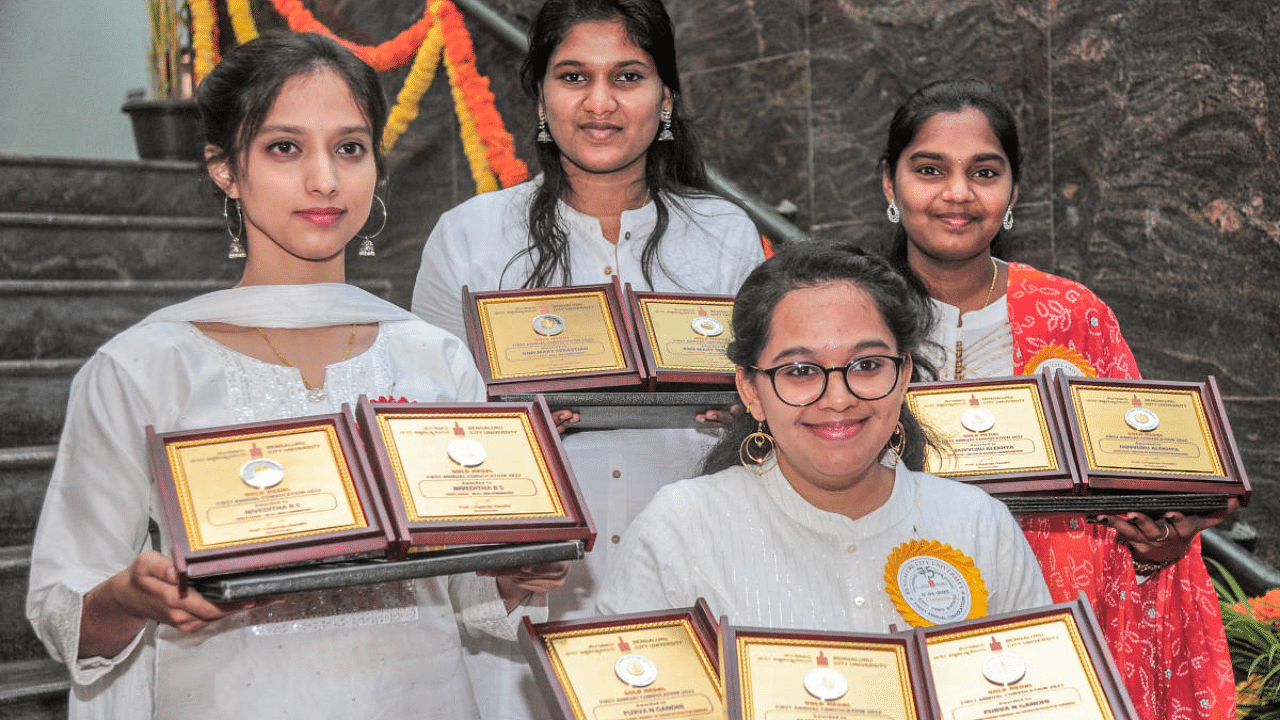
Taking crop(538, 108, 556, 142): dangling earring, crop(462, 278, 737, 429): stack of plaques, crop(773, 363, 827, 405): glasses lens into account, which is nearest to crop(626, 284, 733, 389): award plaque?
crop(462, 278, 737, 429): stack of plaques

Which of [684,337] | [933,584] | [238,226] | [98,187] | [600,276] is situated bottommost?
[933,584]

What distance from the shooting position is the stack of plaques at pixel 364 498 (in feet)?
5.71

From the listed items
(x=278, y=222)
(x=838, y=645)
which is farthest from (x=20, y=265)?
(x=838, y=645)

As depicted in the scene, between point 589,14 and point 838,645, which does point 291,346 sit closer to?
point 838,645

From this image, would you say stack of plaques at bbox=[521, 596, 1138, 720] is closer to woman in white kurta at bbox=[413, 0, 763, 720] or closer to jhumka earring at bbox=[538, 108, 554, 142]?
woman in white kurta at bbox=[413, 0, 763, 720]

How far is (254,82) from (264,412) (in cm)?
53

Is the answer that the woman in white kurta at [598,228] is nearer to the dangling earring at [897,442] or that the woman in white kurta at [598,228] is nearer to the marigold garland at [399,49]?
the dangling earring at [897,442]

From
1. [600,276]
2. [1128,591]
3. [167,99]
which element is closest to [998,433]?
[1128,591]

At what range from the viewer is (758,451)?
2.37m

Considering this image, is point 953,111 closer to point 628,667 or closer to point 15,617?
point 628,667

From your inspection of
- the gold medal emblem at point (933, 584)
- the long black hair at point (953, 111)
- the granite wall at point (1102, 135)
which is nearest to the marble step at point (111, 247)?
the granite wall at point (1102, 135)

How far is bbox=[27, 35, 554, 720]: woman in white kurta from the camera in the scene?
1.88m

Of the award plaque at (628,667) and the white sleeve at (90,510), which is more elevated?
the white sleeve at (90,510)

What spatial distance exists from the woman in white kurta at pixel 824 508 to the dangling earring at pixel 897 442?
39 millimetres
